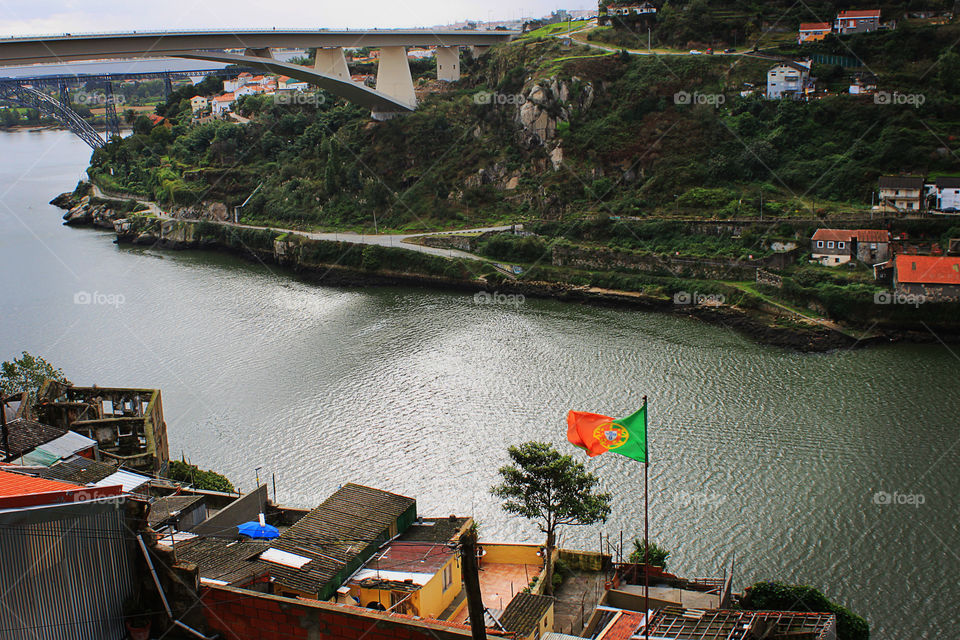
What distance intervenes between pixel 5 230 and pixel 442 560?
2671 centimetres

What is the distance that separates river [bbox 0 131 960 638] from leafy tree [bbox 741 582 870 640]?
32.8 inches

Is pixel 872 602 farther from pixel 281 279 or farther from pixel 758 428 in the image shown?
pixel 281 279

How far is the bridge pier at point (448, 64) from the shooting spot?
30.5m

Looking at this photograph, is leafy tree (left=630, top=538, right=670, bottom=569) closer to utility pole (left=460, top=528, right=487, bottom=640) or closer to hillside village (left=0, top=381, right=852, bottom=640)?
hillside village (left=0, top=381, right=852, bottom=640)

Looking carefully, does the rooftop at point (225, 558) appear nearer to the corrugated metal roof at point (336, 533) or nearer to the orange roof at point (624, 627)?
the corrugated metal roof at point (336, 533)

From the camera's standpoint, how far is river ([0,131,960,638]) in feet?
30.8

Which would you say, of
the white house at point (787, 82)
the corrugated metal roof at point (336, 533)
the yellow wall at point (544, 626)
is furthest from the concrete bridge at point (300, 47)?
the yellow wall at point (544, 626)

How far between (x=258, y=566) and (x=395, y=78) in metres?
23.7

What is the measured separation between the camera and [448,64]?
1200 inches

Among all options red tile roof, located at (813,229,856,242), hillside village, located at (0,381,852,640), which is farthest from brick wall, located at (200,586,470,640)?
red tile roof, located at (813,229,856,242)

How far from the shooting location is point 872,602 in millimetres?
8328

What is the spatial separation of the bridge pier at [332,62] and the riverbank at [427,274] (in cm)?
526

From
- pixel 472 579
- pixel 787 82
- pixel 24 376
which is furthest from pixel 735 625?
pixel 787 82

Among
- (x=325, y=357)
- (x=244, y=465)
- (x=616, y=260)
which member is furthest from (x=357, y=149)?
(x=244, y=465)
